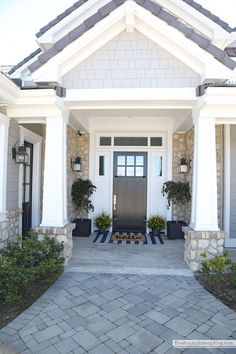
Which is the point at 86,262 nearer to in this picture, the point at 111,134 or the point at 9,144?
the point at 9,144

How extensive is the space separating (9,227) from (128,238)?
10.2ft

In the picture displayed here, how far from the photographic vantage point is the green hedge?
3338 millimetres

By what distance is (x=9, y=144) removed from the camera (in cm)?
510

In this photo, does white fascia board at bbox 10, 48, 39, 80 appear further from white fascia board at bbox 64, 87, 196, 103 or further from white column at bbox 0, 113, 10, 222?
white fascia board at bbox 64, 87, 196, 103

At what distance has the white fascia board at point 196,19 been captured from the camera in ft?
20.1

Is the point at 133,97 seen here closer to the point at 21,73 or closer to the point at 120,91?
the point at 120,91

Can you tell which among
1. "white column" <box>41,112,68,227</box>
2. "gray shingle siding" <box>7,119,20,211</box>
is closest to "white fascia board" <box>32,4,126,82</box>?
"white column" <box>41,112,68,227</box>

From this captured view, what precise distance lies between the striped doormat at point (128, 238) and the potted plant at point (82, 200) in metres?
0.40

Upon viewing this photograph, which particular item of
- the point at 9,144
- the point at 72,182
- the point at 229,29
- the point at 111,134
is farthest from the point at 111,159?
the point at 229,29

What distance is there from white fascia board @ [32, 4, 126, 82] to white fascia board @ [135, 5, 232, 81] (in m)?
0.31

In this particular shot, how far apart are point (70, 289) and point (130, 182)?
4338 mm

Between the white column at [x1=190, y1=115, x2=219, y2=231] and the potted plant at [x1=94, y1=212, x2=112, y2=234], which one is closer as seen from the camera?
the white column at [x1=190, y1=115, x2=219, y2=231]

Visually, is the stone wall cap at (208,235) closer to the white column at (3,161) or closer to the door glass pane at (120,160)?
the white column at (3,161)

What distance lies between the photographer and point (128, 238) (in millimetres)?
7074
